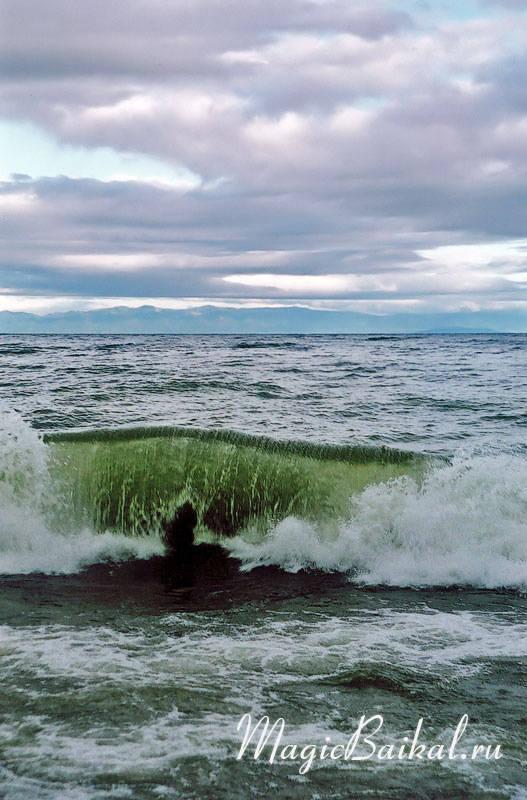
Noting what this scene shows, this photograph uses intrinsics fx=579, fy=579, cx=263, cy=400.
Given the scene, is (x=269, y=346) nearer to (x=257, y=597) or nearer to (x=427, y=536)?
(x=427, y=536)

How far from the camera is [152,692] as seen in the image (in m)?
4.10

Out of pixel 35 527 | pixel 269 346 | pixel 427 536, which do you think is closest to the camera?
pixel 427 536

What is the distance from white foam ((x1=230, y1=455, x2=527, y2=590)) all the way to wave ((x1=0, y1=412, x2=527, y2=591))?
2 centimetres

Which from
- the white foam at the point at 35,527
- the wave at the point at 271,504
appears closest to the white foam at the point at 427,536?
the wave at the point at 271,504

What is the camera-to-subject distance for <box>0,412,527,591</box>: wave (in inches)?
302

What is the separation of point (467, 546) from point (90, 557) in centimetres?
510

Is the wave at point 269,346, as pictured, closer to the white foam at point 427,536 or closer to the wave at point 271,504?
the wave at point 271,504

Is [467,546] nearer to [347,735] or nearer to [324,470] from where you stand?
[324,470]

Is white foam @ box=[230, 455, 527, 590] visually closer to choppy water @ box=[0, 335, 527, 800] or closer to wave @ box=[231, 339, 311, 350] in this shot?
choppy water @ box=[0, 335, 527, 800]

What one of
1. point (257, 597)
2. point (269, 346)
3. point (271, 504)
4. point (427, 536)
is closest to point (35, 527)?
point (271, 504)

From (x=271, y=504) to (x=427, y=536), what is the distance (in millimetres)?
2322

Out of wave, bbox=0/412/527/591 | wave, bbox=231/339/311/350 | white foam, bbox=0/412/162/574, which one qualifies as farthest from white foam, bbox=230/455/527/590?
wave, bbox=231/339/311/350

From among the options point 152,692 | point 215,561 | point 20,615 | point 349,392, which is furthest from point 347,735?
point 349,392

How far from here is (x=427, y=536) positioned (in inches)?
314
